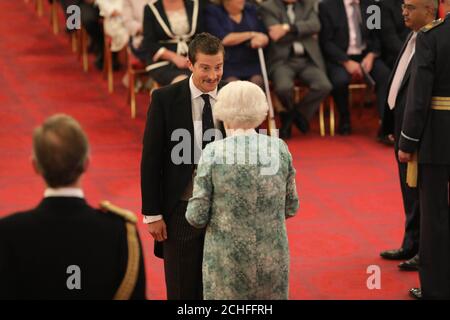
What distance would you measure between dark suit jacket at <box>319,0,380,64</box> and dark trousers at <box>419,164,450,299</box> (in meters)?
3.85

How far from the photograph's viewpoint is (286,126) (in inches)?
355

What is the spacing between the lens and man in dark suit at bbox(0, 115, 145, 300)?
3.04 meters

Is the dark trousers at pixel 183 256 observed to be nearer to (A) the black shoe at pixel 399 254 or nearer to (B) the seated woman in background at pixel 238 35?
(A) the black shoe at pixel 399 254

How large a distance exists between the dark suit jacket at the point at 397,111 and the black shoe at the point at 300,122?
298cm

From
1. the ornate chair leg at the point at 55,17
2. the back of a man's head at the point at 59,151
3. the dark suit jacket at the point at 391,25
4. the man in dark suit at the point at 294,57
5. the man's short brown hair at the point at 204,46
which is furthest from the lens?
the ornate chair leg at the point at 55,17

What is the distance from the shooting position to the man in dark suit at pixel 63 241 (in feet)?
9.98

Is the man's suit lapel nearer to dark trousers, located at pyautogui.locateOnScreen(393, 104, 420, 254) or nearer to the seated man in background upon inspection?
dark trousers, located at pyautogui.locateOnScreen(393, 104, 420, 254)

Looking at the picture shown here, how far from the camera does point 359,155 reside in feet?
28.2

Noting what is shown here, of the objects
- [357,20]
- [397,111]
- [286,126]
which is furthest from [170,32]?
[397,111]

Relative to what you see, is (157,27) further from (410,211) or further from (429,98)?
(429,98)

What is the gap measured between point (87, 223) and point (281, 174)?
118cm

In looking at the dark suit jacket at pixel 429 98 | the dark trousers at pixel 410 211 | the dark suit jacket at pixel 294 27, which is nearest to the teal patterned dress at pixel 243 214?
the dark suit jacket at pixel 429 98

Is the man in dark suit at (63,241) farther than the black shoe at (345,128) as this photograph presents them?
No

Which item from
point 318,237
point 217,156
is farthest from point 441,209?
point 217,156
